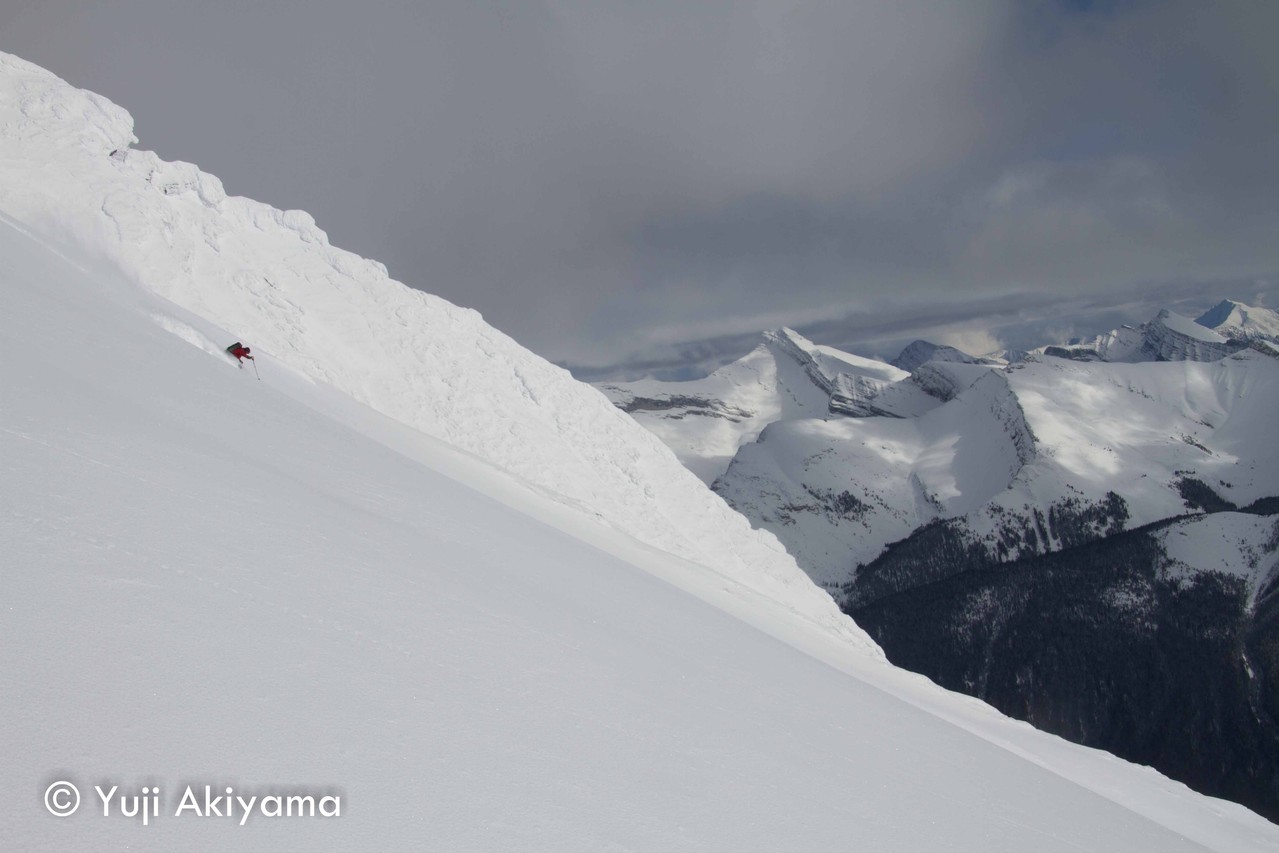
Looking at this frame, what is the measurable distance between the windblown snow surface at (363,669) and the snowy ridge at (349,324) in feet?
13.9

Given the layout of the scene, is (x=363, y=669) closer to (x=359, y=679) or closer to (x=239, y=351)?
(x=359, y=679)

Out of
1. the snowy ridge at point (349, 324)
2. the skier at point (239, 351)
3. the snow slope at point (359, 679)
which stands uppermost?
the snowy ridge at point (349, 324)

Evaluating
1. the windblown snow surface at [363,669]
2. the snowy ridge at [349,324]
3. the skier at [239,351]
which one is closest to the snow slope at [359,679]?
the windblown snow surface at [363,669]

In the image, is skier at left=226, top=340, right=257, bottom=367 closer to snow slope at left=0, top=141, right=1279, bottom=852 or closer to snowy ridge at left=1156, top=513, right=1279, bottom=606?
snow slope at left=0, top=141, right=1279, bottom=852

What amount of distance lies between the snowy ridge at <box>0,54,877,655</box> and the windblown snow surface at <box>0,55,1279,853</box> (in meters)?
4.23

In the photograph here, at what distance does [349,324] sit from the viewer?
25.2 meters

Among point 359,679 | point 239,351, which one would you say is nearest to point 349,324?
point 239,351

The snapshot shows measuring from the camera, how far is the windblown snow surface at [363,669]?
3.41 meters

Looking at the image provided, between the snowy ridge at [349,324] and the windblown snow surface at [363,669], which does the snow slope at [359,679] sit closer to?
Answer: the windblown snow surface at [363,669]

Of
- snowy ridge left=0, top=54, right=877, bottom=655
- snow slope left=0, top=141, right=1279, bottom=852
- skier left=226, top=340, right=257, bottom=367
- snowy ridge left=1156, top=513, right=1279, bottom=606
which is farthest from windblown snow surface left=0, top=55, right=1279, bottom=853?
snowy ridge left=1156, top=513, right=1279, bottom=606

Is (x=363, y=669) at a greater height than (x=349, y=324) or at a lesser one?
lesser

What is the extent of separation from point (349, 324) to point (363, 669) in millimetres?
23014

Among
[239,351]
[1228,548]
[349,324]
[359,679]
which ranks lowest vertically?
[359,679]

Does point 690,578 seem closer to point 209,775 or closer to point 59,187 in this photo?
point 209,775
